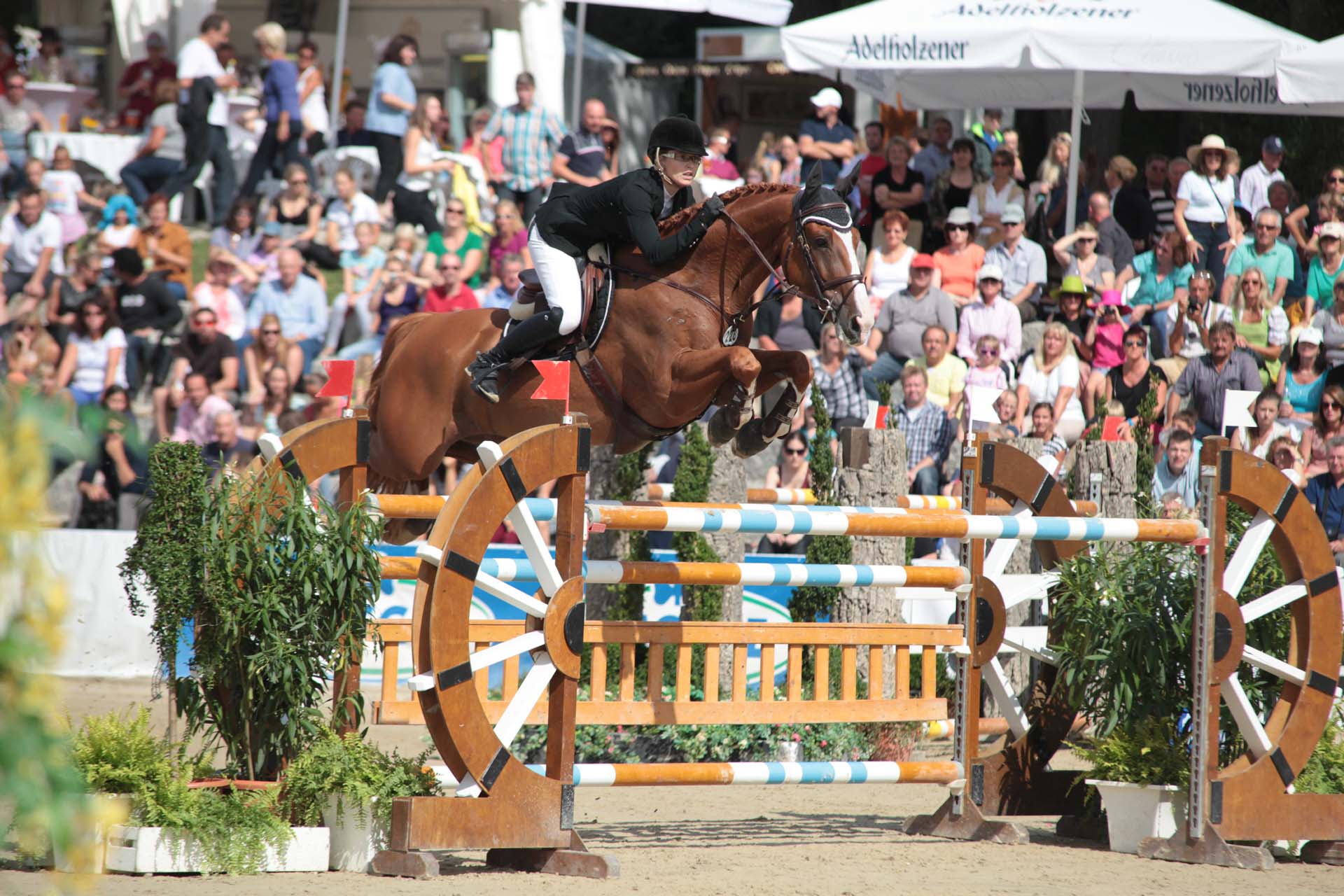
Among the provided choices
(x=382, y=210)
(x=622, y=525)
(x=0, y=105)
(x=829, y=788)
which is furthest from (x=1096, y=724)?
(x=0, y=105)

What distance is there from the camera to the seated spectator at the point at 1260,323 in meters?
8.85

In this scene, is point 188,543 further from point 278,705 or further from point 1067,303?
point 1067,303

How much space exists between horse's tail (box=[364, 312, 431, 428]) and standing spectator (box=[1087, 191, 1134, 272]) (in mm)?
5752

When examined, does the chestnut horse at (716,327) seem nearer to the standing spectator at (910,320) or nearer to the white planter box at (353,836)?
the white planter box at (353,836)

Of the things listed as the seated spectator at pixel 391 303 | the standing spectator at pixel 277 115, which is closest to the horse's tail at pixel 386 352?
the seated spectator at pixel 391 303

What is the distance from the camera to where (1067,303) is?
9539 millimetres

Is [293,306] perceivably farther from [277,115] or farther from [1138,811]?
[1138,811]

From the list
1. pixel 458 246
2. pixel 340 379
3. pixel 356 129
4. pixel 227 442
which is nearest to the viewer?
pixel 340 379

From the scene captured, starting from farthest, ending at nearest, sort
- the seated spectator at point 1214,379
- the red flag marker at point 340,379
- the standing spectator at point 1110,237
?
the standing spectator at point 1110,237
the seated spectator at point 1214,379
the red flag marker at point 340,379

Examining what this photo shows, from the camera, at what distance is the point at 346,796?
4.00 m

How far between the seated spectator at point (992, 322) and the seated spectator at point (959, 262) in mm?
462

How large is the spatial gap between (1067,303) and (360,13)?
9.55 metres

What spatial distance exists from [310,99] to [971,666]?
381 inches

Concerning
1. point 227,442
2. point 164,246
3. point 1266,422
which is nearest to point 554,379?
point 1266,422
